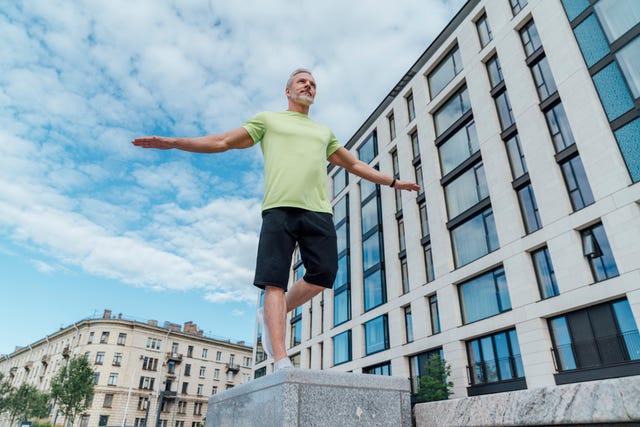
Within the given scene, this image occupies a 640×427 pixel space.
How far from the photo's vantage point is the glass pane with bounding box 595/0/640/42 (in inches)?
625

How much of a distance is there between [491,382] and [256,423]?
58.8 feet

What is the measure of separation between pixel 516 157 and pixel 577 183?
3.40 meters

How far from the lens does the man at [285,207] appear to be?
10.5 feet

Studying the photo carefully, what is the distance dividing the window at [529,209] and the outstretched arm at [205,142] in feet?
56.1

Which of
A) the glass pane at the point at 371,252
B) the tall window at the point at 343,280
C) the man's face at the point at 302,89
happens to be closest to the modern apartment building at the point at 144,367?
the tall window at the point at 343,280

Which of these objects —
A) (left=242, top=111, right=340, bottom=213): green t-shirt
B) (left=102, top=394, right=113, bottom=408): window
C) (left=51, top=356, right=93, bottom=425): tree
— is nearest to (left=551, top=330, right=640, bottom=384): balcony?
(left=242, top=111, right=340, bottom=213): green t-shirt

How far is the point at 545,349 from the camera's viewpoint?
15992mm

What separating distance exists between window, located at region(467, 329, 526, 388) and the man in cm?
1666

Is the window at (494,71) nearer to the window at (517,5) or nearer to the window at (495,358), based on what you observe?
the window at (517,5)

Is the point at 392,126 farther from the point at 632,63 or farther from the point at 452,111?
the point at 632,63

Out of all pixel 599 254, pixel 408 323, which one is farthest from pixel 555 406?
pixel 408 323

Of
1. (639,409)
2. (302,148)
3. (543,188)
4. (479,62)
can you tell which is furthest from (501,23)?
(639,409)

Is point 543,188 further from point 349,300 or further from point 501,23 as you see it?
point 349,300

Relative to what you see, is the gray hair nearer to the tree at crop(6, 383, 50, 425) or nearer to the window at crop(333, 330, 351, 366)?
the window at crop(333, 330, 351, 366)
